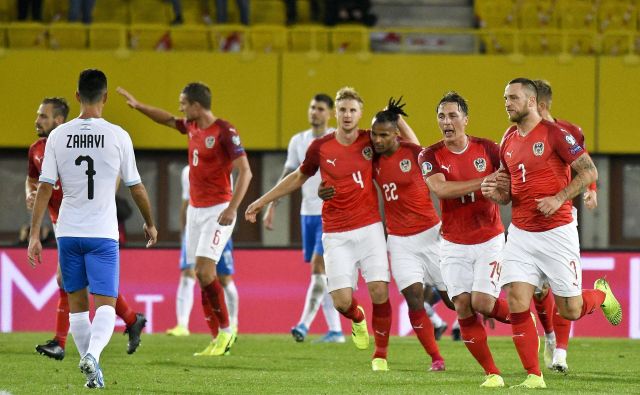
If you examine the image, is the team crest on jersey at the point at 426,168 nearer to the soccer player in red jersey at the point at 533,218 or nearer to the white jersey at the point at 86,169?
the soccer player in red jersey at the point at 533,218

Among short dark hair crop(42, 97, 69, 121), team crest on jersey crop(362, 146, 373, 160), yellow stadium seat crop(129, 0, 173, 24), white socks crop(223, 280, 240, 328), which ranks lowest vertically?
white socks crop(223, 280, 240, 328)

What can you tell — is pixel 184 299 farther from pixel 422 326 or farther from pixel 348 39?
pixel 348 39

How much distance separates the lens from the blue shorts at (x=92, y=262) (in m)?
8.01

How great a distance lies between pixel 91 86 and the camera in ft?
26.4

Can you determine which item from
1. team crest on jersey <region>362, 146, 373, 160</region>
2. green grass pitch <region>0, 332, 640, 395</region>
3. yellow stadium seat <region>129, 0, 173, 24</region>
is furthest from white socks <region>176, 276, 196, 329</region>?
yellow stadium seat <region>129, 0, 173, 24</region>

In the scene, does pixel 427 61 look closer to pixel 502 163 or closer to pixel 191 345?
pixel 191 345

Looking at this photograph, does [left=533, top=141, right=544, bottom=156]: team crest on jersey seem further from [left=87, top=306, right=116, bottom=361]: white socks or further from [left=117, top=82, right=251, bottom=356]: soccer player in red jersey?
[left=117, top=82, right=251, bottom=356]: soccer player in red jersey

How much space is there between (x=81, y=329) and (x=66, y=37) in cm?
1120

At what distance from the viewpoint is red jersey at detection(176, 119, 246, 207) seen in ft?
35.6

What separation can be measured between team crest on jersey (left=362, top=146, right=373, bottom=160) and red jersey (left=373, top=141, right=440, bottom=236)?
0.20 feet

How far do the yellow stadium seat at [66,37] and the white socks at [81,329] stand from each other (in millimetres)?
11048

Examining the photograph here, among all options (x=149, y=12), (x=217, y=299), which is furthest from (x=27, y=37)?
(x=217, y=299)

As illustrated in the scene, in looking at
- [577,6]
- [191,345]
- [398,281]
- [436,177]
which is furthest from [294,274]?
[577,6]

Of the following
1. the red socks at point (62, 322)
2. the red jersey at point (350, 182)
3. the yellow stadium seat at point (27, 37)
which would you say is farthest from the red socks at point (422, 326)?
the yellow stadium seat at point (27, 37)
